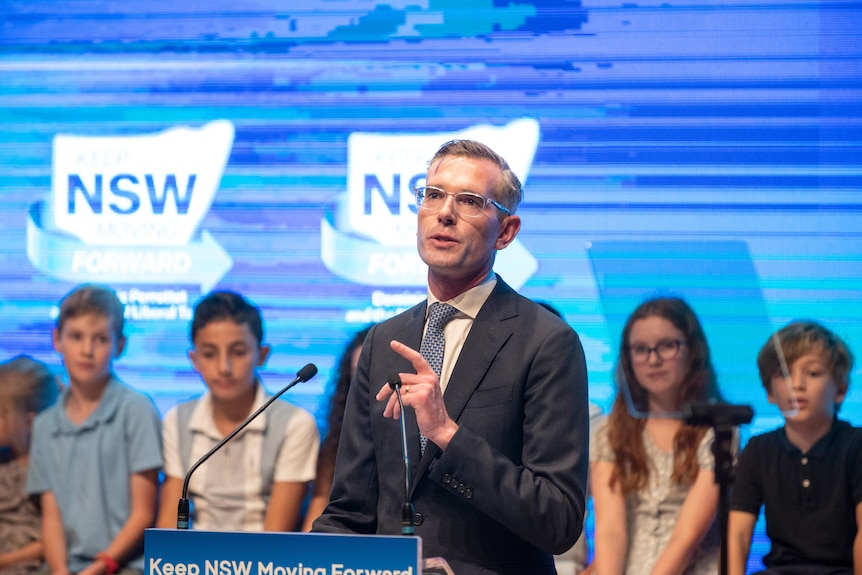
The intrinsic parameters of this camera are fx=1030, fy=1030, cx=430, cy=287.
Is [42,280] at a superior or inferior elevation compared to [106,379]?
superior

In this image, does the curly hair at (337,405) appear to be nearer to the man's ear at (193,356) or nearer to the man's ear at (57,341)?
the man's ear at (193,356)

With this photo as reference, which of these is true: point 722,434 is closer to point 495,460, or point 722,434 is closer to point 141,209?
point 495,460

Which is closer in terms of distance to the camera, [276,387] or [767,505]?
[767,505]

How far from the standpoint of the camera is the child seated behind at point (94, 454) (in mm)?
4570

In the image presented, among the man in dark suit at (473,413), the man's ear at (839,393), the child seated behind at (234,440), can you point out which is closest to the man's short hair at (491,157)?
the man in dark suit at (473,413)

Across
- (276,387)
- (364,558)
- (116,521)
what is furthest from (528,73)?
(364,558)

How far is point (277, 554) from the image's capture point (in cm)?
190

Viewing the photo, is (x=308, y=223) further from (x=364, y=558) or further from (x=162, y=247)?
(x=364, y=558)

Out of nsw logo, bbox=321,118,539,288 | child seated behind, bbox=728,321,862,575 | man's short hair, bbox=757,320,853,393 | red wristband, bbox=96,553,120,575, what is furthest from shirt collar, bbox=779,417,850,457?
red wristband, bbox=96,553,120,575

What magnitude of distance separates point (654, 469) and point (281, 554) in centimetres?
255

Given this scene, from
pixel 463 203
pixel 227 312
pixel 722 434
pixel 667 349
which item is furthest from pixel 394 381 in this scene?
pixel 227 312

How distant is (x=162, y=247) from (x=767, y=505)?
9.80 feet

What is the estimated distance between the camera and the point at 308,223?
4.92 m

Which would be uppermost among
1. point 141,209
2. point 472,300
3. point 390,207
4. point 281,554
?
point 141,209
